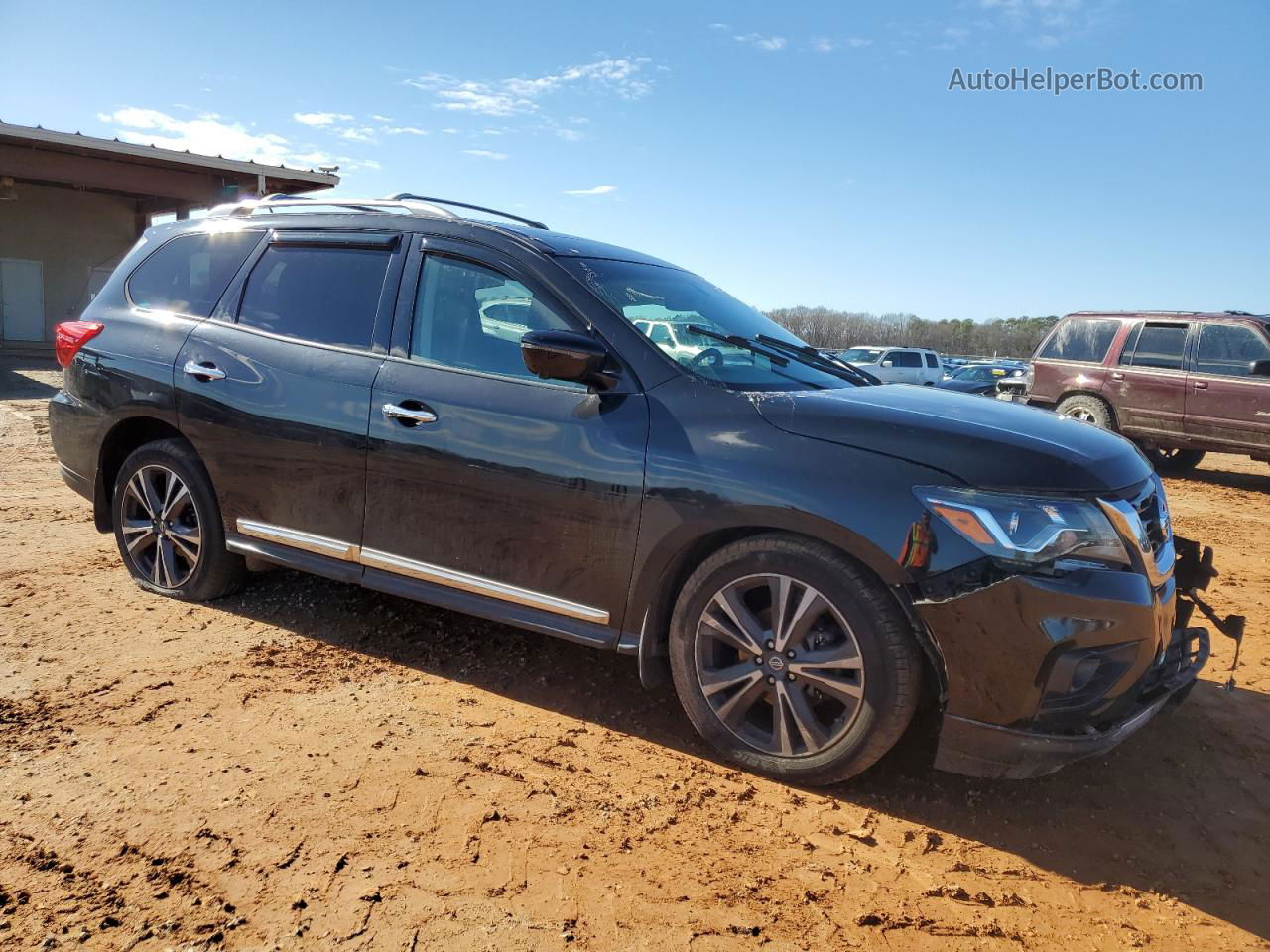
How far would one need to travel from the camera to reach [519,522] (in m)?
3.26

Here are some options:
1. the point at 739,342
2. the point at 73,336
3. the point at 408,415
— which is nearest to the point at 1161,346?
Answer: the point at 739,342

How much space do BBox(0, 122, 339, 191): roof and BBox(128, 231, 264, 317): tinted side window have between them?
50.4ft

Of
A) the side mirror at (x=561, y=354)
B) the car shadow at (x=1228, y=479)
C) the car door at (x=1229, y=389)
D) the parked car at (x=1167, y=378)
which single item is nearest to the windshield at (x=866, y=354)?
the parked car at (x=1167, y=378)

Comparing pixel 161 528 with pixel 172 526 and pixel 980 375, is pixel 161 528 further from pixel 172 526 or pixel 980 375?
pixel 980 375

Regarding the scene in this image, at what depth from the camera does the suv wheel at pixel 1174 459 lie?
11766 millimetres

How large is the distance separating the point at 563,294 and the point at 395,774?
71.0 inches

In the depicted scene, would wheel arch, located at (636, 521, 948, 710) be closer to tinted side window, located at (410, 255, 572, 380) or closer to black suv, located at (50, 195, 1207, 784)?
black suv, located at (50, 195, 1207, 784)

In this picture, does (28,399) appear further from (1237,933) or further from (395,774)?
(1237,933)

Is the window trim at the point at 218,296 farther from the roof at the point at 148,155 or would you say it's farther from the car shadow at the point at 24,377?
the roof at the point at 148,155

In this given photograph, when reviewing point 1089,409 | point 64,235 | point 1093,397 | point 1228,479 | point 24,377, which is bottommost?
point 24,377

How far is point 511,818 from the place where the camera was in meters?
2.66

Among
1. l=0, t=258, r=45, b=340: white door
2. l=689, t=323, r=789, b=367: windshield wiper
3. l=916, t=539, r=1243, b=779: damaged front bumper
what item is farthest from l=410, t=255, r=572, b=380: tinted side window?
l=0, t=258, r=45, b=340: white door

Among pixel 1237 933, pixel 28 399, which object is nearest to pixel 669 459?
pixel 1237 933

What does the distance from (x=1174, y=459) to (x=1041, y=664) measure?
11.4 m
